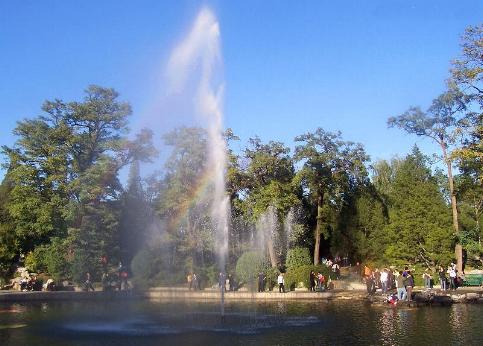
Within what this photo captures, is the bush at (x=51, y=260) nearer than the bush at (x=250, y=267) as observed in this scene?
No

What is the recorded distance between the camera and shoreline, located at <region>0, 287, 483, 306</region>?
28941 millimetres

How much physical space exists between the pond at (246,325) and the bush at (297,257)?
557 inches

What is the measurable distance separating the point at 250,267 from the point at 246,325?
20.9 m

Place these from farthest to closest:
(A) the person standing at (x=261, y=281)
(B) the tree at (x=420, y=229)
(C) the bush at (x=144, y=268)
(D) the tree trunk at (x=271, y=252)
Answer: (D) the tree trunk at (x=271, y=252), (C) the bush at (x=144, y=268), (B) the tree at (x=420, y=229), (A) the person standing at (x=261, y=281)

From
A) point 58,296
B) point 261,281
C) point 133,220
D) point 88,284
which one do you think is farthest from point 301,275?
point 58,296

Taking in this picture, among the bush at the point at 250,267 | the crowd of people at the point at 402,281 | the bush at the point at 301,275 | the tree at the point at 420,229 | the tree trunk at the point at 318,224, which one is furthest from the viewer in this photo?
the tree trunk at the point at 318,224

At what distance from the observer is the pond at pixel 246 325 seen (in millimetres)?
17547

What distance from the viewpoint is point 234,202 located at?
48781 millimetres

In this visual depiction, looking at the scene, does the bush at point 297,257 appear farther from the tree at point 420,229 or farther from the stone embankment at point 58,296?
the stone embankment at point 58,296

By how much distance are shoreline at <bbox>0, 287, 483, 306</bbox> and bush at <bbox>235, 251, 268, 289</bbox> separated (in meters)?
5.37

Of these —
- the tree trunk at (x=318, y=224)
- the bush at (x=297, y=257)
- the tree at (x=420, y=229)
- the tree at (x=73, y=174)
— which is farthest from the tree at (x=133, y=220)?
the tree at (x=420, y=229)

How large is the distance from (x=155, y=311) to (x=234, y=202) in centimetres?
2142

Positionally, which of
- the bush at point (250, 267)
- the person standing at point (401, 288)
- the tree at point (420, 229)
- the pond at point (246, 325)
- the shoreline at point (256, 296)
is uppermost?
the tree at point (420, 229)

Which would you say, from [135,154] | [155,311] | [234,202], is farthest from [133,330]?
[135,154]
